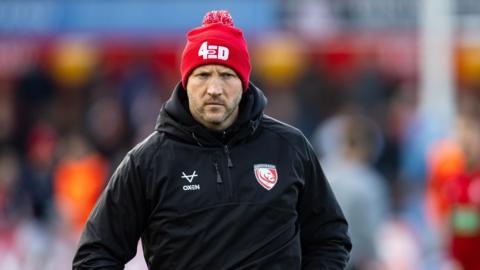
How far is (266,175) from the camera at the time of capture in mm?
6578

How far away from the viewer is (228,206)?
21.3 ft

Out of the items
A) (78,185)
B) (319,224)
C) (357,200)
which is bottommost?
(78,185)

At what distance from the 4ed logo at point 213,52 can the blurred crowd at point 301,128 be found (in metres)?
4.72

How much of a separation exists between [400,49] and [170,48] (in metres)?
3.06

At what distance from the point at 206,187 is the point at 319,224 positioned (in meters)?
0.58

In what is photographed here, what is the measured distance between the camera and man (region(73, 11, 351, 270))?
6.47 metres

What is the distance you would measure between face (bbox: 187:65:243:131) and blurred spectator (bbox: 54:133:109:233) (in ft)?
30.9

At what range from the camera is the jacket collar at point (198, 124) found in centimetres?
656

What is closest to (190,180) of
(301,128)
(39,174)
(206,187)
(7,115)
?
(206,187)

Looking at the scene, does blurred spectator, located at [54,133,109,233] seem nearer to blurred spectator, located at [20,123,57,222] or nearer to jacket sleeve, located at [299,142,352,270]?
blurred spectator, located at [20,123,57,222]

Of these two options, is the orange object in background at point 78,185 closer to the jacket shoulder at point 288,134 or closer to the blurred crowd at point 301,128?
the blurred crowd at point 301,128

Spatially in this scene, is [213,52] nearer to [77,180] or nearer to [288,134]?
[288,134]

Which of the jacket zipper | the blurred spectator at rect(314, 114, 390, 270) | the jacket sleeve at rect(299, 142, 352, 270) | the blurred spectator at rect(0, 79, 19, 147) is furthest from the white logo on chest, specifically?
the blurred spectator at rect(0, 79, 19, 147)

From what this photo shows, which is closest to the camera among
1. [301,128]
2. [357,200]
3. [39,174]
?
[357,200]
